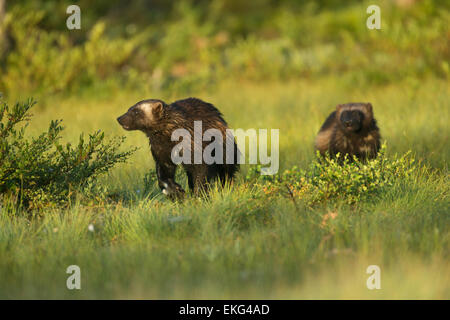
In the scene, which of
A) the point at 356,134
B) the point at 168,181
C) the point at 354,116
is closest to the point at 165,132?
the point at 168,181

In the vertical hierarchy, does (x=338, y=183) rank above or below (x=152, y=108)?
below

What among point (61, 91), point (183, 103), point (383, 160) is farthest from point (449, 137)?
point (61, 91)

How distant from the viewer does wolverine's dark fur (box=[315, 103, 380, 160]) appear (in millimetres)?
6430

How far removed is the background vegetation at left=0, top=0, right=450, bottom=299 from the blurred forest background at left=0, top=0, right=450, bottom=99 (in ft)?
0.19

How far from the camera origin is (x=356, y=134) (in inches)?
260

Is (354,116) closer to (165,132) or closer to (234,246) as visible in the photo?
(165,132)

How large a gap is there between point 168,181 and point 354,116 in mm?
2326

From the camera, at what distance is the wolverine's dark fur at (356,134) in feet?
21.1

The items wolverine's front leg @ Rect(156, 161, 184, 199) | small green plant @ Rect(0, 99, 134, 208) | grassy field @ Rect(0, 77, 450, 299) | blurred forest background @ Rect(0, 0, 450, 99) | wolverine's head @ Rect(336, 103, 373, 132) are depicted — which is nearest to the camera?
grassy field @ Rect(0, 77, 450, 299)

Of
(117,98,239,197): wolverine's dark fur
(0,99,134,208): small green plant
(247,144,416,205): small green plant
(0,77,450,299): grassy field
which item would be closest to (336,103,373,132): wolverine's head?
(0,77,450,299): grassy field

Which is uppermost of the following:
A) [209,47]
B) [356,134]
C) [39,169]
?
[209,47]

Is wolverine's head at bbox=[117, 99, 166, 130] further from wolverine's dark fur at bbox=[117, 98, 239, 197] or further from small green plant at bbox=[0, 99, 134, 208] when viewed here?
small green plant at bbox=[0, 99, 134, 208]

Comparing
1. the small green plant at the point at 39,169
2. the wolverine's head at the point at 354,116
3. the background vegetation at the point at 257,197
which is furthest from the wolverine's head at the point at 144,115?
the wolverine's head at the point at 354,116

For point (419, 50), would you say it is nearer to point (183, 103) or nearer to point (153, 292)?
point (183, 103)
